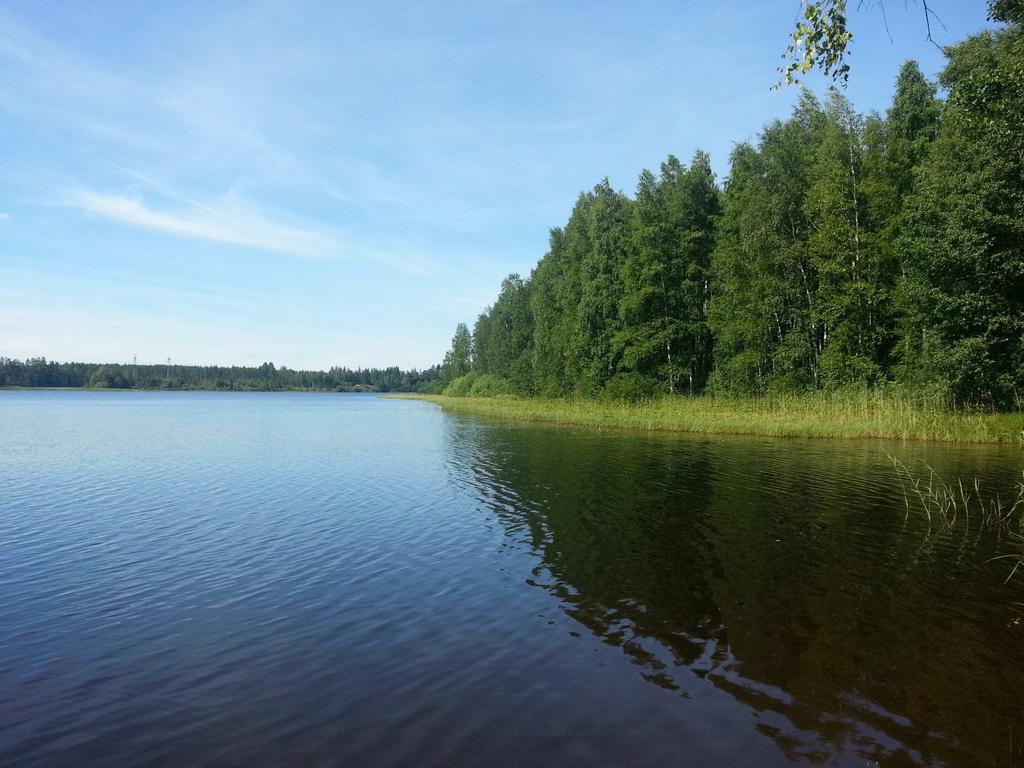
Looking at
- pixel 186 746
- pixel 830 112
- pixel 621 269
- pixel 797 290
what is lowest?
pixel 186 746

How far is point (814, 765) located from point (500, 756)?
3058 millimetres

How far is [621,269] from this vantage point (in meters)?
57.9

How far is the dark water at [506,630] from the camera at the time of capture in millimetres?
6352

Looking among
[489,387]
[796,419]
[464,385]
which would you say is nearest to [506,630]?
[796,419]

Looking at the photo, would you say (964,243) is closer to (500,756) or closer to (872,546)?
(872,546)

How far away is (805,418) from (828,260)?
41.5 ft

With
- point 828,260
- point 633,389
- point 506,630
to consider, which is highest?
point 828,260

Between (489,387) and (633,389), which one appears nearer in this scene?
(633,389)

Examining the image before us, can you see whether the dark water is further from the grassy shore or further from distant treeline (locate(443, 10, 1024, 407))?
the grassy shore

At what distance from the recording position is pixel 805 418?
39.1 m

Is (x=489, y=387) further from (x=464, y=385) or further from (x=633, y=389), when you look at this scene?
(x=633, y=389)

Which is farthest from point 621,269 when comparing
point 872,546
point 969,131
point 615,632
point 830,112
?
point 615,632

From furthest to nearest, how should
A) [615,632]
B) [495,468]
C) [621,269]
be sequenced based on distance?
[621,269] → [495,468] → [615,632]

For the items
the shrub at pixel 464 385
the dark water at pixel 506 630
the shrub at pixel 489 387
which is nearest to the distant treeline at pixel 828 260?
the dark water at pixel 506 630
